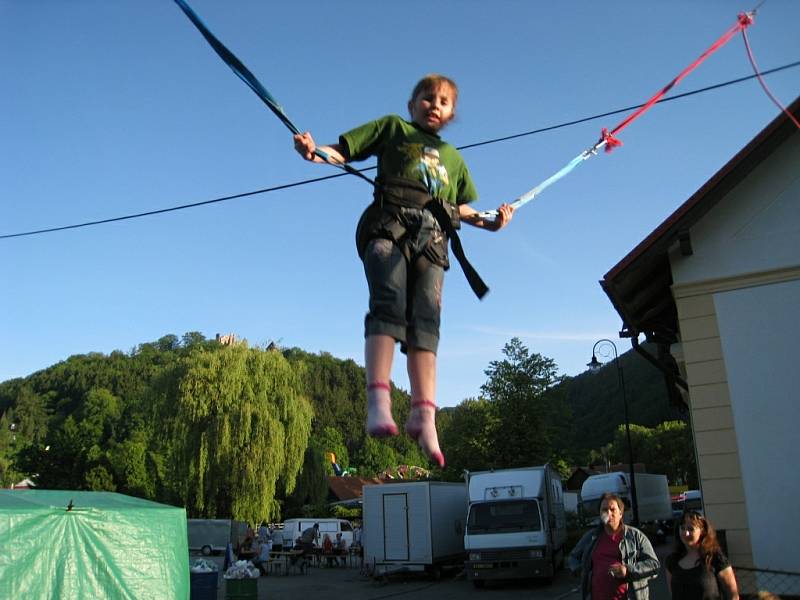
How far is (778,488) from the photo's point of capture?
8.92 m

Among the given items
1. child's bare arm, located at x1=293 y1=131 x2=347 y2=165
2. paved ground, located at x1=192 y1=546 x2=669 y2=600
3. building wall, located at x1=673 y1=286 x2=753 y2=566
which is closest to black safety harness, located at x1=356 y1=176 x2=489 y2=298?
child's bare arm, located at x1=293 y1=131 x2=347 y2=165

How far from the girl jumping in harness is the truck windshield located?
47.8 ft

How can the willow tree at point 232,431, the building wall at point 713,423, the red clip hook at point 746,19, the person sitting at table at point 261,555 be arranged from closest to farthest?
the red clip hook at point 746,19, the building wall at point 713,423, the person sitting at table at point 261,555, the willow tree at point 232,431

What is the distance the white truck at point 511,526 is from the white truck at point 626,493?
1055 centimetres

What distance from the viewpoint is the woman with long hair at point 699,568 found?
15.9 ft

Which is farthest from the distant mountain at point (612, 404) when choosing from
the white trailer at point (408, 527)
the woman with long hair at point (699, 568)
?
the woman with long hair at point (699, 568)

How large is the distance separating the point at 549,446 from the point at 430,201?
87.6 ft

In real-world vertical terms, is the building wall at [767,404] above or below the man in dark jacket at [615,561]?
above

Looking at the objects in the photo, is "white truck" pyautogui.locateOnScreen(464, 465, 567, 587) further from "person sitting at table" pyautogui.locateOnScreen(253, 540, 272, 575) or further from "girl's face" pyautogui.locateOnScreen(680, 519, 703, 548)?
"girl's face" pyautogui.locateOnScreen(680, 519, 703, 548)

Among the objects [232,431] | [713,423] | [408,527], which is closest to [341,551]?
[232,431]

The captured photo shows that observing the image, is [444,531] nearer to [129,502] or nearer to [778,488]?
[129,502]

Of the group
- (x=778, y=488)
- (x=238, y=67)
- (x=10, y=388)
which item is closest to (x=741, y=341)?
(x=778, y=488)

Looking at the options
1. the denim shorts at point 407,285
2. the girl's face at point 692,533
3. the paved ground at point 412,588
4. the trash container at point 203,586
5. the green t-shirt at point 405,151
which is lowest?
the paved ground at point 412,588

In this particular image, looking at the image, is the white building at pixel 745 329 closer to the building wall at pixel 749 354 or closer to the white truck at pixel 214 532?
the building wall at pixel 749 354
